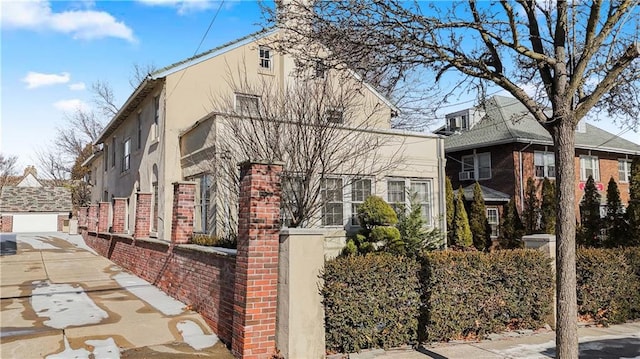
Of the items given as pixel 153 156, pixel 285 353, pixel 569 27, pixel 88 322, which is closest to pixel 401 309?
pixel 285 353

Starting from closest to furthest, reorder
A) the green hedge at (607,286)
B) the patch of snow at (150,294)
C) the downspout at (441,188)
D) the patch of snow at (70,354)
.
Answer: the patch of snow at (70,354) < the patch of snow at (150,294) < the green hedge at (607,286) < the downspout at (441,188)

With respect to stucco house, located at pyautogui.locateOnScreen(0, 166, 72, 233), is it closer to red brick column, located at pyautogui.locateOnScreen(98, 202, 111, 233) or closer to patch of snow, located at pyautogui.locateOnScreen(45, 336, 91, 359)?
red brick column, located at pyautogui.locateOnScreen(98, 202, 111, 233)

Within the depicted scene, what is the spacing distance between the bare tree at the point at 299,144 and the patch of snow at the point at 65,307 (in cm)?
363

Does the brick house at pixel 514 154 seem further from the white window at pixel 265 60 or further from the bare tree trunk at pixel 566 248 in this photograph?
the bare tree trunk at pixel 566 248

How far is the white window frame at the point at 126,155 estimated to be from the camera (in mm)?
20133

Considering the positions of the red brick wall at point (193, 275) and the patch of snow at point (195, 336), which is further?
the red brick wall at point (193, 275)

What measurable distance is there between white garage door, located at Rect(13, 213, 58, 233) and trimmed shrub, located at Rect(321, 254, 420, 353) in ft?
147

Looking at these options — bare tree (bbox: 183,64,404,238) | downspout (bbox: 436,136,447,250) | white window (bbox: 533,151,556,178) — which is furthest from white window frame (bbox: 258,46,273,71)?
white window (bbox: 533,151,556,178)

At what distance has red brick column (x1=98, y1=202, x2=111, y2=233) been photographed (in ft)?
60.2

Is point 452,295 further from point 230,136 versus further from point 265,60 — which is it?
point 265,60

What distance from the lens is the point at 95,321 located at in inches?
288

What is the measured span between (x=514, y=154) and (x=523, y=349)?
61.7 ft

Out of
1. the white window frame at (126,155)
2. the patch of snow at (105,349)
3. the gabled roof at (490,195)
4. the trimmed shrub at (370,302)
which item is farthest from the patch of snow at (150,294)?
the gabled roof at (490,195)

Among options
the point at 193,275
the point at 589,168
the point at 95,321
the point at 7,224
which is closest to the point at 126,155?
the point at 193,275
